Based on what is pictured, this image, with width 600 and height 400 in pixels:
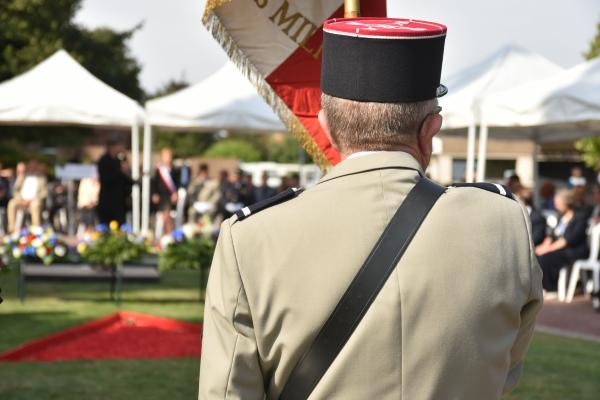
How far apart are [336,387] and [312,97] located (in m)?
2.90

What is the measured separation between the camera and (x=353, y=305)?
7.01 ft

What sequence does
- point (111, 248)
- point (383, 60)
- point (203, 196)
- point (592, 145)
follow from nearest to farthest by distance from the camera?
point (383, 60) < point (111, 248) < point (203, 196) < point (592, 145)

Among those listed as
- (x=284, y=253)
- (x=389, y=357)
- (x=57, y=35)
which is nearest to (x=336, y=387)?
(x=389, y=357)

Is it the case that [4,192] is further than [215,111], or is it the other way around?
[4,192]

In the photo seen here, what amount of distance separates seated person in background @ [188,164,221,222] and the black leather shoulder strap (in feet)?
62.9

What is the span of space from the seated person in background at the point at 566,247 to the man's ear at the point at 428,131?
1114cm

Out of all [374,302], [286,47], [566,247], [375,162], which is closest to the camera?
[374,302]

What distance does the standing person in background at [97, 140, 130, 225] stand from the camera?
15.0 metres

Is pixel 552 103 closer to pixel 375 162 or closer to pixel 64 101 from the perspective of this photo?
pixel 64 101

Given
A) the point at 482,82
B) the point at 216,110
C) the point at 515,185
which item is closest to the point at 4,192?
the point at 216,110

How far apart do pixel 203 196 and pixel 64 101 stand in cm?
587

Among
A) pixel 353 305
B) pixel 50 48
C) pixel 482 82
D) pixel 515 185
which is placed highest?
pixel 50 48

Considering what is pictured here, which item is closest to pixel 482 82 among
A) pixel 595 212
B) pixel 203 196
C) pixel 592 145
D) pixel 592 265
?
pixel 595 212

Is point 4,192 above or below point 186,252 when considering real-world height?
below
